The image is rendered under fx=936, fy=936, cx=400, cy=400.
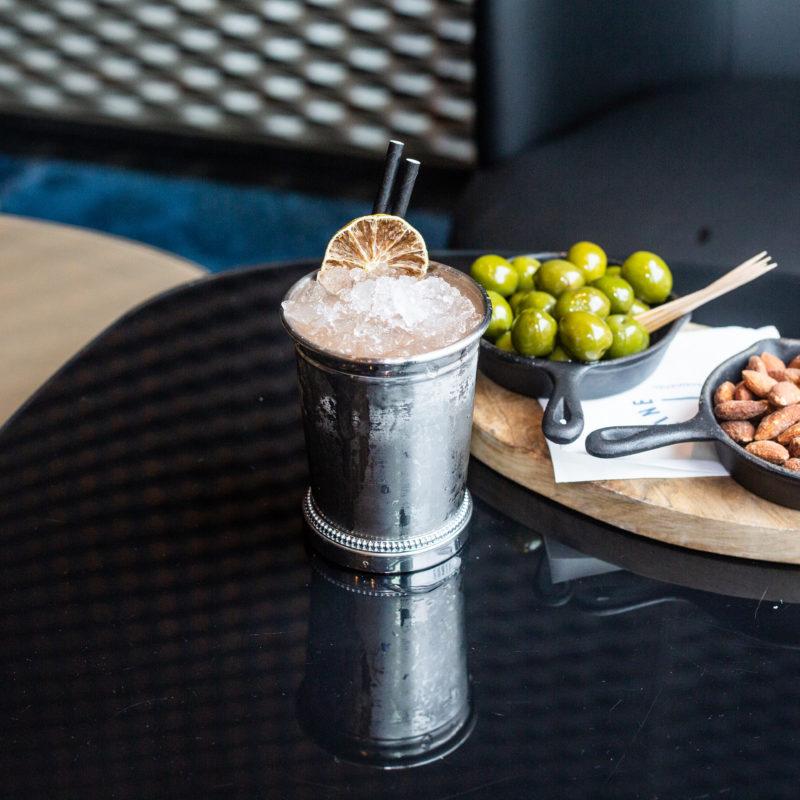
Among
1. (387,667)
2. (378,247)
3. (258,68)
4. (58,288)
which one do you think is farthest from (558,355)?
(258,68)

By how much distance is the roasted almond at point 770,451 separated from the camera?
0.79 m

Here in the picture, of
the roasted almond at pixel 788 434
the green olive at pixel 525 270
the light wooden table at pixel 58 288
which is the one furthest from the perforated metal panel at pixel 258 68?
the roasted almond at pixel 788 434

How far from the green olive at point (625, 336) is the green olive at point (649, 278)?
3.5 inches

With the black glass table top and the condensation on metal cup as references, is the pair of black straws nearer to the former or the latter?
the condensation on metal cup

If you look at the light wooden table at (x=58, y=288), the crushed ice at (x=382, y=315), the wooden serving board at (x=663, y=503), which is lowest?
the light wooden table at (x=58, y=288)

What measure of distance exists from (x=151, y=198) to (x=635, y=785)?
2.41 meters

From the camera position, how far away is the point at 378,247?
76cm

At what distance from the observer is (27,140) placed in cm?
285

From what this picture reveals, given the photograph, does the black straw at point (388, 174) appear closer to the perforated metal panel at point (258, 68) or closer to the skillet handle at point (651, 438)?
the skillet handle at point (651, 438)

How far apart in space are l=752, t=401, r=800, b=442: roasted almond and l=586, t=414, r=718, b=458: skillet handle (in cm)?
4

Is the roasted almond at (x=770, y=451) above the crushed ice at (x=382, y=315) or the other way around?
the other way around

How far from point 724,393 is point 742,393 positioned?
0.02m

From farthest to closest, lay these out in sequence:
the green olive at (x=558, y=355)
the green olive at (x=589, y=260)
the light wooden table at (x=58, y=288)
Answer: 1. the light wooden table at (x=58, y=288)
2. the green olive at (x=589, y=260)
3. the green olive at (x=558, y=355)

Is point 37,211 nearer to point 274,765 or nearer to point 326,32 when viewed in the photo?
point 326,32
